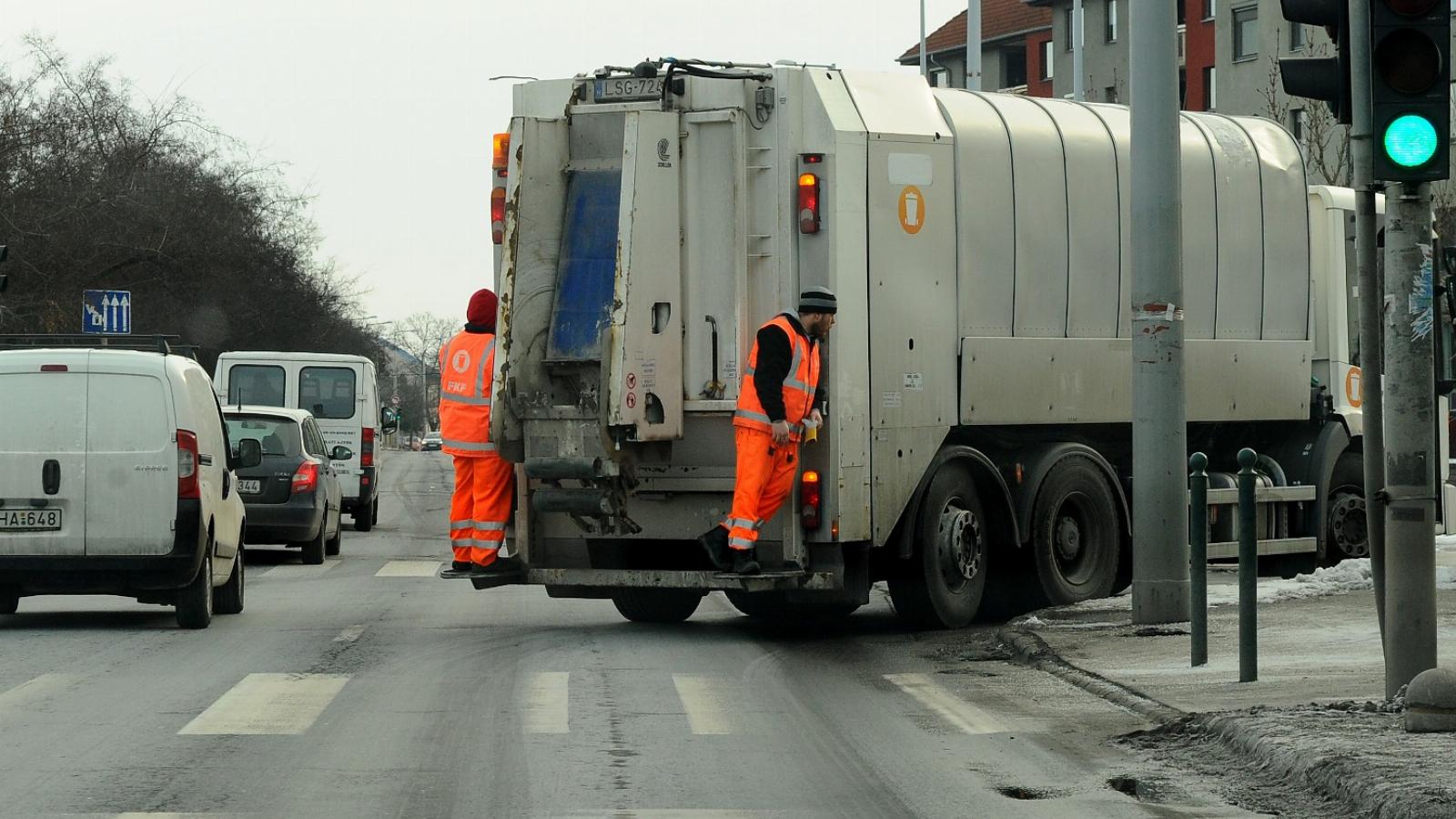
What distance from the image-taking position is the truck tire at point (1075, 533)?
14188 millimetres

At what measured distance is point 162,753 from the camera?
845 cm

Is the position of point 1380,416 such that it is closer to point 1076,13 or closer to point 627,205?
point 627,205

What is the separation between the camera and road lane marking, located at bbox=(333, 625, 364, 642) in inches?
522

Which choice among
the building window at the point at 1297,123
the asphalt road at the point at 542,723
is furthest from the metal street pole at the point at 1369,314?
the building window at the point at 1297,123

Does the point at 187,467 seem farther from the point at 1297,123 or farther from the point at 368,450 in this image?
the point at 1297,123

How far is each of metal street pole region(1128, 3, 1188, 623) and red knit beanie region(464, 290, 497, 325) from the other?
382 centimetres

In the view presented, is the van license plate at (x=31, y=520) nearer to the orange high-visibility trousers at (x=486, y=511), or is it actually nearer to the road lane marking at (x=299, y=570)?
the orange high-visibility trousers at (x=486, y=511)

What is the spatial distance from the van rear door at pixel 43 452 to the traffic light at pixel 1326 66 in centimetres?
810

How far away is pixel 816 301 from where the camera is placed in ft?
40.1

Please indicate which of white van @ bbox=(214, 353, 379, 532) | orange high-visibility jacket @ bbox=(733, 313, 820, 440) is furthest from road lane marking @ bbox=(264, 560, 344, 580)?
orange high-visibility jacket @ bbox=(733, 313, 820, 440)

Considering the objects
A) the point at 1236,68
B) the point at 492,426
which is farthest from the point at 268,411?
the point at 1236,68

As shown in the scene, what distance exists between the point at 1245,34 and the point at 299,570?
56.9 metres

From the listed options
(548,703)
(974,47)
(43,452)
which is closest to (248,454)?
(43,452)

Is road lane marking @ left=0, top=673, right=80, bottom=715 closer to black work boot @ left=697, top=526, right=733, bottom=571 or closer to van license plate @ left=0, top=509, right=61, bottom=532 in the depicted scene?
van license plate @ left=0, top=509, right=61, bottom=532
